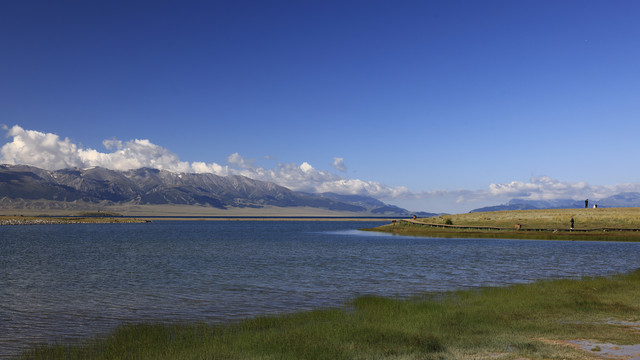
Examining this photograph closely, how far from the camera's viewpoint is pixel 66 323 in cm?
2333

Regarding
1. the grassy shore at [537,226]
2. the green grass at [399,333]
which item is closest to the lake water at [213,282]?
the green grass at [399,333]

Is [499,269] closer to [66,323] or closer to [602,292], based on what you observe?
[602,292]

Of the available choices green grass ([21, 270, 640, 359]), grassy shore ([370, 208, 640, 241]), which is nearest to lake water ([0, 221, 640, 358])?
green grass ([21, 270, 640, 359])

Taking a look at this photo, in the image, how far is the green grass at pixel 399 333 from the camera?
16.7 metres

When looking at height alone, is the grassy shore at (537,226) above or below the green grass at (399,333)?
above

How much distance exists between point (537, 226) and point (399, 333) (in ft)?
325

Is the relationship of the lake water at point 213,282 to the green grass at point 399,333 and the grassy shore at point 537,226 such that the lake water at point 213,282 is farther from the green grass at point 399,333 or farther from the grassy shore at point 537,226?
the grassy shore at point 537,226

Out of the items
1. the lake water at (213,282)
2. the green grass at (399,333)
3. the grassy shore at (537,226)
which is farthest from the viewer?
the grassy shore at (537,226)

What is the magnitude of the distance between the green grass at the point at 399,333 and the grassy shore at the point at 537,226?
237ft

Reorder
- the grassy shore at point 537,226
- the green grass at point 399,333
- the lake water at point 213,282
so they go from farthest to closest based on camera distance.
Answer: the grassy shore at point 537,226 → the lake water at point 213,282 → the green grass at point 399,333

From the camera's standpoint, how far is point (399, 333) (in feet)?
62.6

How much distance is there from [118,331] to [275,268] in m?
26.2

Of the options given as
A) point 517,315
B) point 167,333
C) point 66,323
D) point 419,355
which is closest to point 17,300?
point 66,323

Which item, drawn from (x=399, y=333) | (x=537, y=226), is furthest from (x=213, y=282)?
(x=537, y=226)
